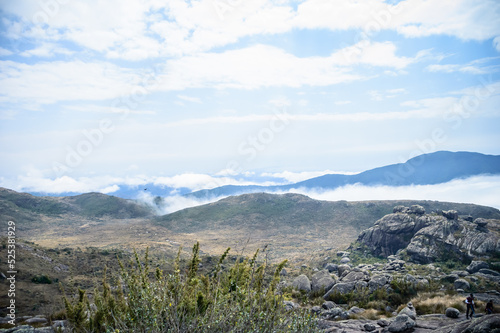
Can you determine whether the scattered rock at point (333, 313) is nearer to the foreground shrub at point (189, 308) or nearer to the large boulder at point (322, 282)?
the large boulder at point (322, 282)

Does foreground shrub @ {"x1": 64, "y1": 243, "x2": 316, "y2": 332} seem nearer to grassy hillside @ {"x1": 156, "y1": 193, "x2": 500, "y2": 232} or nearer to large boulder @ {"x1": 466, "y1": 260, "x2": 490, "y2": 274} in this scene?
large boulder @ {"x1": 466, "y1": 260, "x2": 490, "y2": 274}

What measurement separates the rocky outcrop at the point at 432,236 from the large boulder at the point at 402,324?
2589 centimetres

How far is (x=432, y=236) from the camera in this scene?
39.3 m

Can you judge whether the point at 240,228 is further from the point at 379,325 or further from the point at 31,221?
the point at 379,325

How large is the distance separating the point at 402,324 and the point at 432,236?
1208 inches

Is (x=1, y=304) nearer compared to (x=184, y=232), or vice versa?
(x=1, y=304)

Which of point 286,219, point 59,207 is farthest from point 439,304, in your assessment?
point 59,207

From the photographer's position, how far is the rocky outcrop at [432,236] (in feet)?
118

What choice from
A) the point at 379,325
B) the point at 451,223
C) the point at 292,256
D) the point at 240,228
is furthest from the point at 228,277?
the point at 240,228

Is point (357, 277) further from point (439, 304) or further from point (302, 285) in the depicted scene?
point (439, 304)

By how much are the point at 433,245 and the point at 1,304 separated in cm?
4398

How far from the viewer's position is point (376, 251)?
4662cm

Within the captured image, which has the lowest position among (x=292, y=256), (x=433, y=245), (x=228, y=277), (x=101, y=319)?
(x=292, y=256)

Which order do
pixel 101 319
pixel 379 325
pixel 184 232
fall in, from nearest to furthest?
pixel 101 319, pixel 379 325, pixel 184 232
